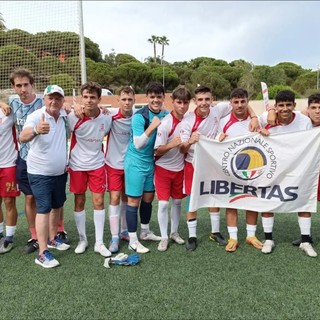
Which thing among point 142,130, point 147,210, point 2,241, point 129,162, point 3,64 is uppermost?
point 3,64

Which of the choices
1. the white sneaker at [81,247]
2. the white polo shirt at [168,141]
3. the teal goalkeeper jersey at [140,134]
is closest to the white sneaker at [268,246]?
the white polo shirt at [168,141]

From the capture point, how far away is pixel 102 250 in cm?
414

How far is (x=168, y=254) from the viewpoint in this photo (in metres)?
4.11

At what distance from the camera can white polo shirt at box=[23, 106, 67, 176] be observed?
379cm

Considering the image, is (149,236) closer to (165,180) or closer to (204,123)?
(165,180)

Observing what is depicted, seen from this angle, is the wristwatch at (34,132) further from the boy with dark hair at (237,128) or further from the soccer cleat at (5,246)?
the boy with dark hair at (237,128)

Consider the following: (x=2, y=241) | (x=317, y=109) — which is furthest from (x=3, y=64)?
(x=317, y=109)

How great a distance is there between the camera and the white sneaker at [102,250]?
409cm

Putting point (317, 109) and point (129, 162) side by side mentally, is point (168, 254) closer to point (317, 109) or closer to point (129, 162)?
point (129, 162)

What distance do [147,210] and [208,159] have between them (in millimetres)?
1053

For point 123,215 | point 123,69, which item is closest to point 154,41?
point 123,69

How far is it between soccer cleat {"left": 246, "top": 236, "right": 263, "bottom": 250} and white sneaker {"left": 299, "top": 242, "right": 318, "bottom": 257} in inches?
17.9

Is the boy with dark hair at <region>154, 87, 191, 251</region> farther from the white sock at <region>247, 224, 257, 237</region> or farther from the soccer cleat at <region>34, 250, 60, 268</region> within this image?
the soccer cleat at <region>34, 250, 60, 268</region>

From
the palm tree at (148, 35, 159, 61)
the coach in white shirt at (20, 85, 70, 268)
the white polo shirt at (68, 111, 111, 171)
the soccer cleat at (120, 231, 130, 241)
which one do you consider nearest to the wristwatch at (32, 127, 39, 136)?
the coach in white shirt at (20, 85, 70, 268)
